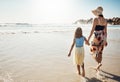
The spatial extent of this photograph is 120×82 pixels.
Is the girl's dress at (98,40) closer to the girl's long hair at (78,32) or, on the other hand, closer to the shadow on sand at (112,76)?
the shadow on sand at (112,76)

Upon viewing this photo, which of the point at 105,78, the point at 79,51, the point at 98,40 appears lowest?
the point at 105,78

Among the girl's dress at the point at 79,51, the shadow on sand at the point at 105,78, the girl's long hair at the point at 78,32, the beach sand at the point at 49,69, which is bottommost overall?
the shadow on sand at the point at 105,78

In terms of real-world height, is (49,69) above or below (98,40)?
below

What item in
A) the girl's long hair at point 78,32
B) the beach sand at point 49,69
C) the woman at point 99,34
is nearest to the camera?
the beach sand at point 49,69

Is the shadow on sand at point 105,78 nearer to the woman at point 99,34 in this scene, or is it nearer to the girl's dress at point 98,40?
the woman at point 99,34

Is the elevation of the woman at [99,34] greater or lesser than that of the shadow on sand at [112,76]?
greater

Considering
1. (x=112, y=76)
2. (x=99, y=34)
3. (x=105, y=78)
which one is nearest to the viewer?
(x=105, y=78)

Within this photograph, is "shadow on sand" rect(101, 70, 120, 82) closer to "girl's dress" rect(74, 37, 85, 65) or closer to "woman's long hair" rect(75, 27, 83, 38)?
"girl's dress" rect(74, 37, 85, 65)

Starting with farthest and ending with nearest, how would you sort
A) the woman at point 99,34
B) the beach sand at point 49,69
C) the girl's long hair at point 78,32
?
1. the woman at point 99,34
2. the girl's long hair at point 78,32
3. the beach sand at point 49,69

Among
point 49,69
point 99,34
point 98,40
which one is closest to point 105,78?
point 98,40

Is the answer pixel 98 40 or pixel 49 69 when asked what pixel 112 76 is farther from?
pixel 49 69

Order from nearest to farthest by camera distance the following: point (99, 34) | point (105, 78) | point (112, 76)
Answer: point (105, 78) < point (112, 76) < point (99, 34)

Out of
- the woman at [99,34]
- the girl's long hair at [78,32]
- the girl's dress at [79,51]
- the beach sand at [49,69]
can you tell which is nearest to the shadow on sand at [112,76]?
the beach sand at [49,69]

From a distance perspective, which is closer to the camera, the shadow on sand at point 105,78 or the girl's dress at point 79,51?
the shadow on sand at point 105,78
